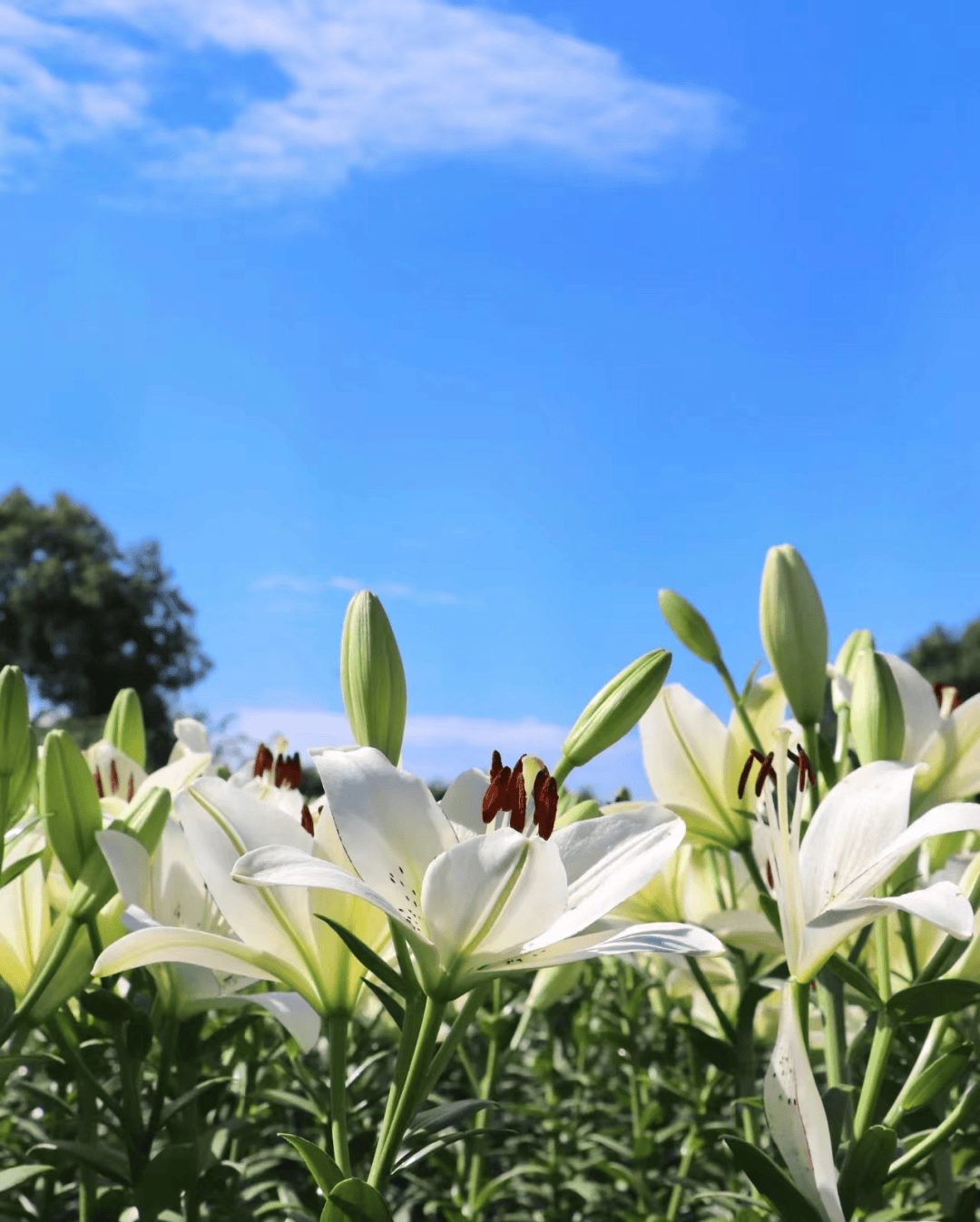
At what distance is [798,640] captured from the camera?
0.89 m

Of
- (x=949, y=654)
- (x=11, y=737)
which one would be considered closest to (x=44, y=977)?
(x=11, y=737)

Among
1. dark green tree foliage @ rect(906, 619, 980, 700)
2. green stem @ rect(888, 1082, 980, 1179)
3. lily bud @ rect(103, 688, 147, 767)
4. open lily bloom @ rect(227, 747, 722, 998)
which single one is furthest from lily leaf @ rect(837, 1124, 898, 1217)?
dark green tree foliage @ rect(906, 619, 980, 700)

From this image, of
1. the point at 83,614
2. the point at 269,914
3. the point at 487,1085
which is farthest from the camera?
the point at 83,614

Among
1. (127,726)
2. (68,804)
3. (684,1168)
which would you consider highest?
(127,726)

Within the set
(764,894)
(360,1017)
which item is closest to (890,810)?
(764,894)

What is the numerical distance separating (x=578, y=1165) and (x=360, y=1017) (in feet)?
1.77

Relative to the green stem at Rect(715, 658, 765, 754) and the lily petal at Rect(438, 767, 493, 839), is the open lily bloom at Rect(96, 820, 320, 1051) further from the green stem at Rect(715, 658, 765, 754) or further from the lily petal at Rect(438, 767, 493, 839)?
the green stem at Rect(715, 658, 765, 754)

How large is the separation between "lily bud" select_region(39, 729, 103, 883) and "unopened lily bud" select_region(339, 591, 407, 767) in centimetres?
20

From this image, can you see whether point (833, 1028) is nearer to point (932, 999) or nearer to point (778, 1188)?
point (932, 999)

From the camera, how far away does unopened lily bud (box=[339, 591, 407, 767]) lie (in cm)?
66

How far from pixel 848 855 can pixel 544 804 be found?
0.59 feet

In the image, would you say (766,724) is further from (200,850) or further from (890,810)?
(200,850)

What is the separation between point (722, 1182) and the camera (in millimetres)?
1812

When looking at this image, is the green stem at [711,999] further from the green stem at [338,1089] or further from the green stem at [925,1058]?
the green stem at [338,1089]
